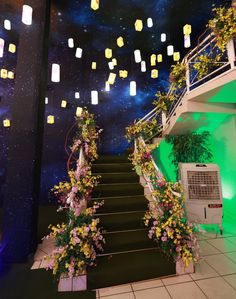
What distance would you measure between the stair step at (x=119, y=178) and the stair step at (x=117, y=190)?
0.16 meters

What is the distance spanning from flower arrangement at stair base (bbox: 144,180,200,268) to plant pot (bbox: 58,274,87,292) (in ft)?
3.56

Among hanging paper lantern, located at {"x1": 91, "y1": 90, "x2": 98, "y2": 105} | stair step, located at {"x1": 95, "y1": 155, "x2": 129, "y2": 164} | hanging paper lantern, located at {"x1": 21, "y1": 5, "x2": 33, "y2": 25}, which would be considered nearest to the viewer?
hanging paper lantern, located at {"x1": 21, "y1": 5, "x2": 33, "y2": 25}

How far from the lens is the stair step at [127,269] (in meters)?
2.32

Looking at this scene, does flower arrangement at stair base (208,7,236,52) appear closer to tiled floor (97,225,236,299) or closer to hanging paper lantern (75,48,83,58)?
tiled floor (97,225,236,299)

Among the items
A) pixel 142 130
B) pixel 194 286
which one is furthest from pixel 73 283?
pixel 142 130

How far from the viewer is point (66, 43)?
635 centimetres

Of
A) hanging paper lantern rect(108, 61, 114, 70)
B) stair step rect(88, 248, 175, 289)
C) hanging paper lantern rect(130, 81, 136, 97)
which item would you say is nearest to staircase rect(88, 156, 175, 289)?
stair step rect(88, 248, 175, 289)

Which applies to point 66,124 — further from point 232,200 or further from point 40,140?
point 232,200

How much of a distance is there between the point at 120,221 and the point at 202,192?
2007mm

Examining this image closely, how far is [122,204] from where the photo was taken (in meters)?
3.34

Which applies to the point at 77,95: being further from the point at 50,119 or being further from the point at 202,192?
the point at 202,192

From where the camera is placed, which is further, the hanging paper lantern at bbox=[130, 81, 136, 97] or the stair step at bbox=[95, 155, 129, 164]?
the hanging paper lantern at bbox=[130, 81, 136, 97]

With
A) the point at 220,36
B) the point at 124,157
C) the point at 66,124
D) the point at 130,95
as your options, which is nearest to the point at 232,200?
the point at 124,157

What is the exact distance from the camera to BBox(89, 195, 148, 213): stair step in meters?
3.28
